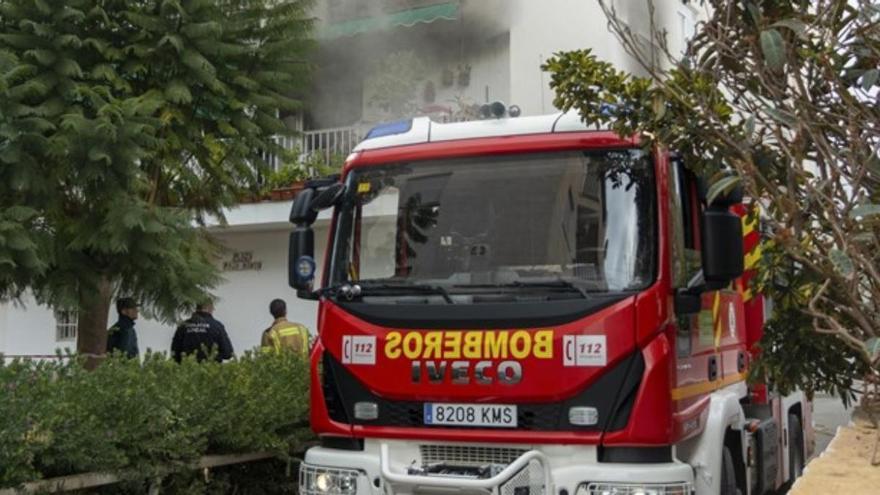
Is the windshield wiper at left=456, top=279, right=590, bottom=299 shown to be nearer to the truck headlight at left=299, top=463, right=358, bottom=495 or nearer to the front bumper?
the front bumper

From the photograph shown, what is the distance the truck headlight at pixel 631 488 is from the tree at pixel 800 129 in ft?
3.18

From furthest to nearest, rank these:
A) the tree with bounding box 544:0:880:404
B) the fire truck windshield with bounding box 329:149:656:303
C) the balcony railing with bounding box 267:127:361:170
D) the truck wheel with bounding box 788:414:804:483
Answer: the balcony railing with bounding box 267:127:361:170 < the truck wheel with bounding box 788:414:804:483 < the fire truck windshield with bounding box 329:149:656:303 < the tree with bounding box 544:0:880:404

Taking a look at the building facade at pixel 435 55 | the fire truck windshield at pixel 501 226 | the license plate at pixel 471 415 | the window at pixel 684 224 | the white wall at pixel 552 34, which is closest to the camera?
the license plate at pixel 471 415

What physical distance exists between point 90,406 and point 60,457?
340mm

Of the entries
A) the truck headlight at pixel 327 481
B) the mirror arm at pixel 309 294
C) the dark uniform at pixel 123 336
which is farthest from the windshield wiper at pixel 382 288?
the dark uniform at pixel 123 336

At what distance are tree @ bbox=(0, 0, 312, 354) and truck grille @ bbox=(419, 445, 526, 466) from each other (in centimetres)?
320

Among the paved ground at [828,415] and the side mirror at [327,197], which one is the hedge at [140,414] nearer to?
the side mirror at [327,197]

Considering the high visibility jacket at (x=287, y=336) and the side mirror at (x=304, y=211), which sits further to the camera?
the high visibility jacket at (x=287, y=336)

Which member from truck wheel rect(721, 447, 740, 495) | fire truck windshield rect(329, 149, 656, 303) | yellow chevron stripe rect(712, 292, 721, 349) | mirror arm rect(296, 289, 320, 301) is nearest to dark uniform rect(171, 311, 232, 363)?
mirror arm rect(296, 289, 320, 301)

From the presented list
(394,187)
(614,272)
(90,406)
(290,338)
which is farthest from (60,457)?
(290,338)

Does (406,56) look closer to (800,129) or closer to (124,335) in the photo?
(124,335)

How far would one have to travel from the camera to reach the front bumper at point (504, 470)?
4.26 m

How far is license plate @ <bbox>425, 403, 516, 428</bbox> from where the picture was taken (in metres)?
4.49

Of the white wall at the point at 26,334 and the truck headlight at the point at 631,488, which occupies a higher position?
the white wall at the point at 26,334
